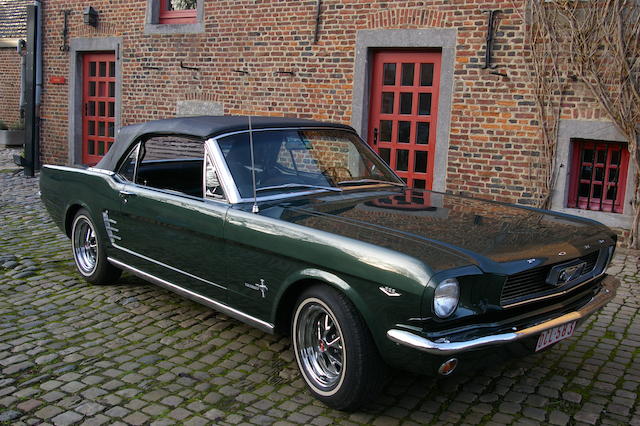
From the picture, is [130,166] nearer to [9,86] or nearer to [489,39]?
[489,39]

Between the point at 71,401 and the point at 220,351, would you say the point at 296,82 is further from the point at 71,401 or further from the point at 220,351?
the point at 71,401

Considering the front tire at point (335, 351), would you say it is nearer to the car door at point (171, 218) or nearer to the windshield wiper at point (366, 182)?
the car door at point (171, 218)

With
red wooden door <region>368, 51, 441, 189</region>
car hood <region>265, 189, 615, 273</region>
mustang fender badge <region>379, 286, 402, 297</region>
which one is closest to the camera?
mustang fender badge <region>379, 286, 402, 297</region>

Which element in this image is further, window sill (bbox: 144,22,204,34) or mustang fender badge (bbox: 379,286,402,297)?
window sill (bbox: 144,22,204,34)

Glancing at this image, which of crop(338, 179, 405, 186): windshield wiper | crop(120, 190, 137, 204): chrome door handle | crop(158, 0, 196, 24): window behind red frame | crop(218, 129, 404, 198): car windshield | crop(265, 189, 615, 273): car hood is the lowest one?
crop(120, 190, 137, 204): chrome door handle

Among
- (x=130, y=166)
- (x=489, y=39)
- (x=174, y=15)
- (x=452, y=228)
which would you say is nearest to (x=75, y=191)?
(x=130, y=166)

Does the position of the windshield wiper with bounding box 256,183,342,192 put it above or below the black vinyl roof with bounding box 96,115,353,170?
below

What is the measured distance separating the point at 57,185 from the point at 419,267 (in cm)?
413

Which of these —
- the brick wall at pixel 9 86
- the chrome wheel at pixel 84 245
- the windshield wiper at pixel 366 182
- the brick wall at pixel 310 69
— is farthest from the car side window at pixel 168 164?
the brick wall at pixel 9 86

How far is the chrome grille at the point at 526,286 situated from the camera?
3.22 meters

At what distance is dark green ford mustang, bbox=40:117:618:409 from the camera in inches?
121

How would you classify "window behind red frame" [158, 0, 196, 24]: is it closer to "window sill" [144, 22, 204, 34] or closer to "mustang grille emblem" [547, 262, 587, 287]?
"window sill" [144, 22, 204, 34]

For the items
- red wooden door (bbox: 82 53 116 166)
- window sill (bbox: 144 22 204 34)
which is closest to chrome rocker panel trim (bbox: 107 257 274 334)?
window sill (bbox: 144 22 204 34)

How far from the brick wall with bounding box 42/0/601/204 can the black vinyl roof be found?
3907 mm
